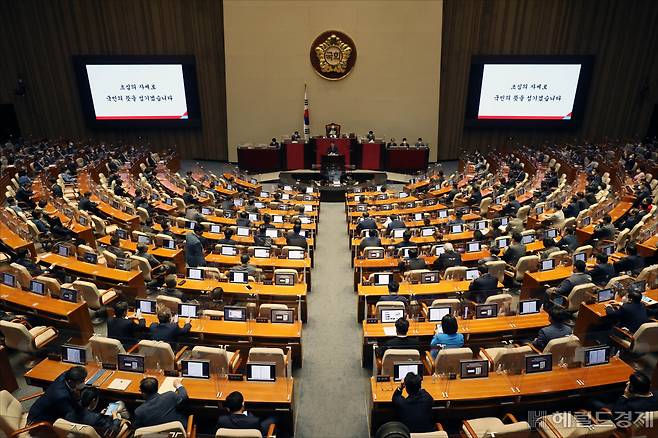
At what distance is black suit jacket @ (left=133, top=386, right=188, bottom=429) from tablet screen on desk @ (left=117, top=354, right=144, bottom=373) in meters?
0.96

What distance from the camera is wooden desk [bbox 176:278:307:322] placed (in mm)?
8352

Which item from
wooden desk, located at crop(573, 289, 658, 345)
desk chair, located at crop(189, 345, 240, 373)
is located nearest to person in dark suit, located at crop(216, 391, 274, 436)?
desk chair, located at crop(189, 345, 240, 373)

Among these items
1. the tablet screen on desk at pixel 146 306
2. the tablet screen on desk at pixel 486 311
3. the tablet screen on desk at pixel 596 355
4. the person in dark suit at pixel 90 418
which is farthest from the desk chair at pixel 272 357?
the tablet screen on desk at pixel 596 355

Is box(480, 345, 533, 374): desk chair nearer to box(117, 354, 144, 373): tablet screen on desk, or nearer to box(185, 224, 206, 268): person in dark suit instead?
box(117, 354, 144, 373): tablet screen on desk

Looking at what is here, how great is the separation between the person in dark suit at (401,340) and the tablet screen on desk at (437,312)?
532 millimetres

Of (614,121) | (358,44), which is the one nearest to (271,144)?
(358,44)

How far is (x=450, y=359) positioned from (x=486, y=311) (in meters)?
1.83

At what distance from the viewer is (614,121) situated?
903 inches

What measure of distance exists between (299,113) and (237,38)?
→ 14.7 feet

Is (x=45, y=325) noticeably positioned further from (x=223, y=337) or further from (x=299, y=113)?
(x=299, y=113)

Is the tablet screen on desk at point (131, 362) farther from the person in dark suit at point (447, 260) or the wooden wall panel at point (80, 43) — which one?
the wooden wall panel at point (80, 43)

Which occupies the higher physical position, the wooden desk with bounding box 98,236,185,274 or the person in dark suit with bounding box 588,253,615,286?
the person in dark suit with bounding box 588,253,615,286

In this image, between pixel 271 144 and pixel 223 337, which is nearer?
pixel 223 337

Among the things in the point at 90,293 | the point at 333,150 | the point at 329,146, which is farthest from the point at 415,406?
the point at 329,146
